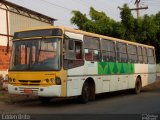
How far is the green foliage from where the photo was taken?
3466 centimetres

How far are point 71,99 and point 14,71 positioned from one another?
177 inches

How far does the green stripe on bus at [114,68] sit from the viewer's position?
19.7 meters

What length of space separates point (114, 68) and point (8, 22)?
10.5 m

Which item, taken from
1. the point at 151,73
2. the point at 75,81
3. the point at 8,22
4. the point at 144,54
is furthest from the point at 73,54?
the point at 8,22

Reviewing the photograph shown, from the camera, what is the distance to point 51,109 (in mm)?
15992

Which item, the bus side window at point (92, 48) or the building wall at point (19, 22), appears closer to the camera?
the bus side window at point (92, 48)

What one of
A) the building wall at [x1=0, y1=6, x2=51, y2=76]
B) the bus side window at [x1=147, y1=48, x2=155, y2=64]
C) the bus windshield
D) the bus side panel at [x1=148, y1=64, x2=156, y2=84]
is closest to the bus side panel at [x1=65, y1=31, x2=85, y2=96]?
the bus windshield

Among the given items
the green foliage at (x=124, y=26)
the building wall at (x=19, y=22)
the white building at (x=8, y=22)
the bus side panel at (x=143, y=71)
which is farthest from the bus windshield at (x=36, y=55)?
the green foliage at (x=124, y=26)

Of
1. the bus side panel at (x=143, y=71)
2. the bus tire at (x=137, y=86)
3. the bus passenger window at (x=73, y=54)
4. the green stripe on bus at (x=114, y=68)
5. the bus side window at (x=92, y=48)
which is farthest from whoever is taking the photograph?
the bus side panel at (x=143, y=71)

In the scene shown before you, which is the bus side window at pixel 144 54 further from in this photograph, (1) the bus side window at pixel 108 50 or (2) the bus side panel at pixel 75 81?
(2) the bus side panel at pixel 75 81

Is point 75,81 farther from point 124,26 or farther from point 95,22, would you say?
point 95,22

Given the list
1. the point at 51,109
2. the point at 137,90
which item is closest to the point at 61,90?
the point at 51,109

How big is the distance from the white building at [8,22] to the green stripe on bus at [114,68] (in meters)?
8.44

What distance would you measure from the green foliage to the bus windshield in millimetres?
18144
